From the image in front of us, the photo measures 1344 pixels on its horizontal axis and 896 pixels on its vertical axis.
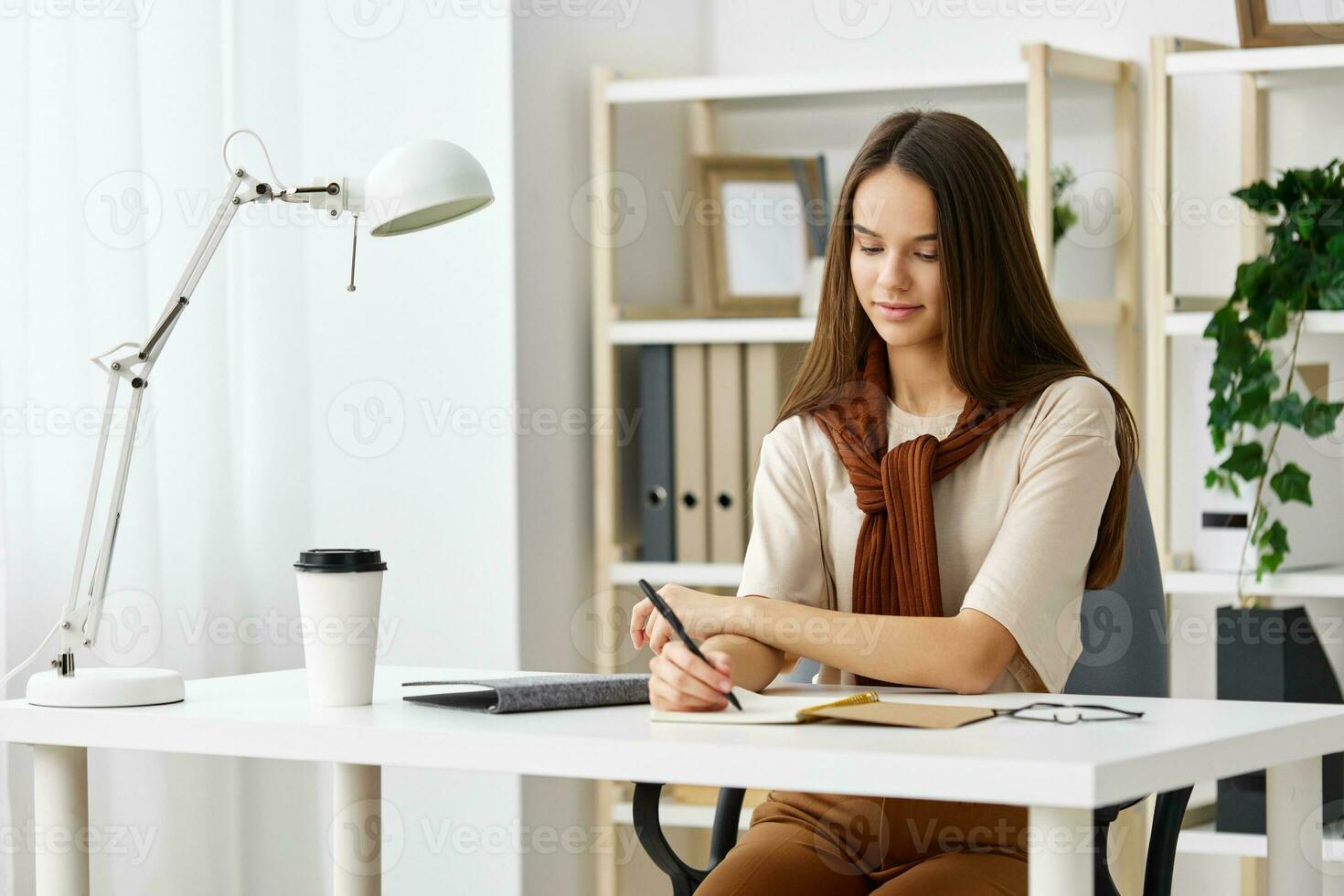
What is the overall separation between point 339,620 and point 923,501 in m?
0.62

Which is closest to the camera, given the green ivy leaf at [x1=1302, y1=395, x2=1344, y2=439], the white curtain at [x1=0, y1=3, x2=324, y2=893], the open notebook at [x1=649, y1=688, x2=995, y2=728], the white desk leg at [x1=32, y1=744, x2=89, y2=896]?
the open notebook at [x1=649, y1=688, x2=995, y2=728]

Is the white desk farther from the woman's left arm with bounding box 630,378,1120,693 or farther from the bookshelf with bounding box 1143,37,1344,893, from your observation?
the bookshelf with bounding box 1143,37,1344,893

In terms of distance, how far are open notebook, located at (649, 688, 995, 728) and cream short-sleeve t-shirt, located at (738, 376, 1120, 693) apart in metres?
0.24

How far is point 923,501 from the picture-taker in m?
1.72

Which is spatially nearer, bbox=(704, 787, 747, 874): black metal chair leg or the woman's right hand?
the woman's right hand

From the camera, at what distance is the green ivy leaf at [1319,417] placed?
97.2 inches

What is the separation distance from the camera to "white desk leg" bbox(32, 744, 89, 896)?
154 cm

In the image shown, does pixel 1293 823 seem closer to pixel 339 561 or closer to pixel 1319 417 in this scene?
pixel 339 561

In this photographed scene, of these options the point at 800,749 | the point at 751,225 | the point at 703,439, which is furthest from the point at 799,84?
the point at 800,749

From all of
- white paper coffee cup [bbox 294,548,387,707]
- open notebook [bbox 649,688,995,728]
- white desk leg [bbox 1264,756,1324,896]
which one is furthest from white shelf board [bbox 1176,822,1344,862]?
white paper coffee cup [bbox 294,548,387,707]

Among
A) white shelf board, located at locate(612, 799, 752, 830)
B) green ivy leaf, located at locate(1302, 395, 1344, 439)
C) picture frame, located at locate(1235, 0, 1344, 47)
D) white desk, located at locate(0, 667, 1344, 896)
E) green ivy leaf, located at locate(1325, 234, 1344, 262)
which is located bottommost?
white shelf board, located at locate(612, 799, 752, 830)

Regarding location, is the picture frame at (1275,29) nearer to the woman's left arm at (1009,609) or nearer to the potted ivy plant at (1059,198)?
the potted ivy plant at (1059,198)

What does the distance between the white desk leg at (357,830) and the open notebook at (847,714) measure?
1.69 feet

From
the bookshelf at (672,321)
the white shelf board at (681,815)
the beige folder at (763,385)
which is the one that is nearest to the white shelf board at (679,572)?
the bookshelf at (672,321)
